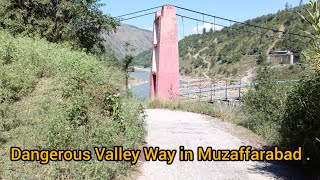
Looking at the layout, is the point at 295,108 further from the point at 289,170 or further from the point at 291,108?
the point at 289,170

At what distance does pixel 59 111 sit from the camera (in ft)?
23.3

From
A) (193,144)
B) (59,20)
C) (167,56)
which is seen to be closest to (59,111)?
(193,144)

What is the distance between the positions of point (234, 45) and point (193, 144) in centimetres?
9202

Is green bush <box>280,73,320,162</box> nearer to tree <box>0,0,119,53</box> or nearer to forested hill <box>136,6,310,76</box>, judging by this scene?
tree <box>0,0,119,53</box>

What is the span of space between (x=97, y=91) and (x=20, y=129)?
1.85 metres

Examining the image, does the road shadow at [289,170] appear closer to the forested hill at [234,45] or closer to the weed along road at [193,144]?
the weed along road at [193,144]

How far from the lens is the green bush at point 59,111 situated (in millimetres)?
5953

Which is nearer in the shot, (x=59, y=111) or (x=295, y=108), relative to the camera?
(x=59, y=111)

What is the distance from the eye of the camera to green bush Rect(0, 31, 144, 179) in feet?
19.5

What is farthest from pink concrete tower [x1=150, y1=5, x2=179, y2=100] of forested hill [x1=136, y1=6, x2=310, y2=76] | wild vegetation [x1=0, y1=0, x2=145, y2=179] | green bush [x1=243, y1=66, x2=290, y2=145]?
forested hill [x1=136, y1=6, x2=310, y2=76]

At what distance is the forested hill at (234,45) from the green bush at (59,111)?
66.9 metres

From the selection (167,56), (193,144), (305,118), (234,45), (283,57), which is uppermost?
(234,45)

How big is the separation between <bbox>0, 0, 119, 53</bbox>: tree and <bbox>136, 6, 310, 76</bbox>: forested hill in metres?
59.0

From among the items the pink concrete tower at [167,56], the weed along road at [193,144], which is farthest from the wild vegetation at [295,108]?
the pink concrete tower at [167,56]
